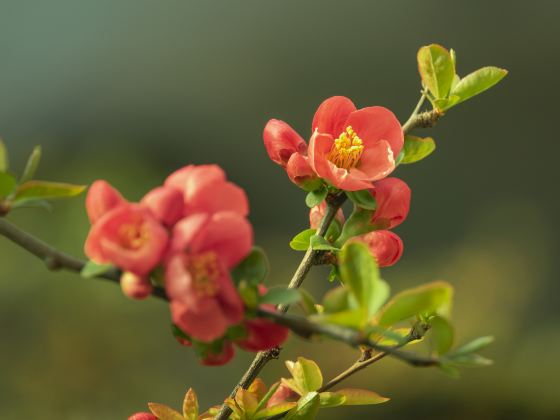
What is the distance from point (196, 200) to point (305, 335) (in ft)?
0.24

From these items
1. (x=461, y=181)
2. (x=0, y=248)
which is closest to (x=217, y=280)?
(x=0, y=248)

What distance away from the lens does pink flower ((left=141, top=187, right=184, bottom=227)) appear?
33cm

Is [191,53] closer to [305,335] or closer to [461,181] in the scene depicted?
[461,181]

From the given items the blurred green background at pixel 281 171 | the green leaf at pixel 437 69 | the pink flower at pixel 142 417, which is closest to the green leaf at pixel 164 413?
the pink flower at pixel 142 417

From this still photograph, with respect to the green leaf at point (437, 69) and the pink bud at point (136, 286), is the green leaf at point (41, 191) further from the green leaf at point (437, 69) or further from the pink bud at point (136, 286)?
the green leaf at point (437, 69)

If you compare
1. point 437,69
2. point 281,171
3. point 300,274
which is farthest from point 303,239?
point 281,171

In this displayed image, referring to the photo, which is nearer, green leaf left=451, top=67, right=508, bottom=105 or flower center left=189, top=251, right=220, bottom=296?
flower center left=189, top=251, right=220, bottom=296

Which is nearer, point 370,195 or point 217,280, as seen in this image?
point 217,280

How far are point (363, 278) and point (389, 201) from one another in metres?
0.15

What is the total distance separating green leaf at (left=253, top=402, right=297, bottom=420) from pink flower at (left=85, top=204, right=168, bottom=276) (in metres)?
0.18

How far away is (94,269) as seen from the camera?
324mm

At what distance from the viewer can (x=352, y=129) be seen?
493 millimetres

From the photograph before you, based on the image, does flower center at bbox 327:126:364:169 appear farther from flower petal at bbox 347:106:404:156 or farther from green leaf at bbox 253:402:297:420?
green leaf at bbox 253:402:297:420

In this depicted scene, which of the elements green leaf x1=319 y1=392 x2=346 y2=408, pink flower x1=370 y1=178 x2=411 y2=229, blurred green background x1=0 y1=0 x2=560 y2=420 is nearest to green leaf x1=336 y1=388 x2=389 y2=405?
green leaf x1=319 y1=392 x2=346 y2=408
